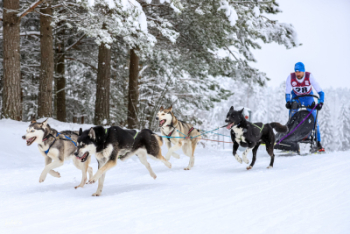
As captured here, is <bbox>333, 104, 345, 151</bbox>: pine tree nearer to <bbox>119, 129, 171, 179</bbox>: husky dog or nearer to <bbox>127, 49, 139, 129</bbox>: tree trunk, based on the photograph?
<bbox>127, 49, 139, 129</bbox>: tree trunk

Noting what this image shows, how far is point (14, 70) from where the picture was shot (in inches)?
372

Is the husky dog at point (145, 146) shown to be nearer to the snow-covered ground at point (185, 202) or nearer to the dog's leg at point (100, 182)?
the snow-covered ground at point (185, 202)

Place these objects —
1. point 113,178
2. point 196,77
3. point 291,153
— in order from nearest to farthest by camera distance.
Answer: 1. point 113,178
2. point 291,153
3. point 196,77

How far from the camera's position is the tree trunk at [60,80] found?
13773mm

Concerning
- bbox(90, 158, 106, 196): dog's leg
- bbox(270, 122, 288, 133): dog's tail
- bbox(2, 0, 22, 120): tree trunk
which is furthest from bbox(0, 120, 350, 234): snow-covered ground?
bbox(2, 0, 22, 120): tree trunk

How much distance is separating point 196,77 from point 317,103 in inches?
277

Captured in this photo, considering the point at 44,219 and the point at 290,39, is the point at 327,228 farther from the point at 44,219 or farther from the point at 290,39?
the point at 290,39

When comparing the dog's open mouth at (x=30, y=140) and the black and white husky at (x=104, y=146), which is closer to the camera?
the black and white husky at (x=104, y=146)

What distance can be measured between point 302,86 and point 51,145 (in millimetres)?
6623

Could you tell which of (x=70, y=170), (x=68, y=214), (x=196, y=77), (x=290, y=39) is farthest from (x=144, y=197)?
(x=196, y=77)

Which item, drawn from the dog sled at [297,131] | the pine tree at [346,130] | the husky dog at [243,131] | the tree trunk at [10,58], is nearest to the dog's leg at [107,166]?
the husky dog at [243,131]

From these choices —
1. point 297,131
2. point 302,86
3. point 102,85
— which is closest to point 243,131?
point 297,131

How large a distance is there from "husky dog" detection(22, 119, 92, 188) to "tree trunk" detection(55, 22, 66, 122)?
9199mm

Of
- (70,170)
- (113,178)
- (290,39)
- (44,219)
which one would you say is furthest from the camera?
(290,39)
